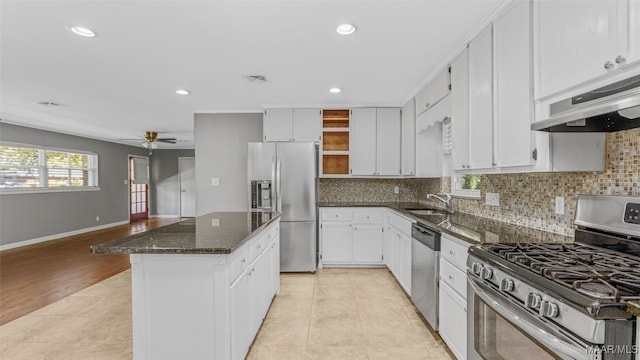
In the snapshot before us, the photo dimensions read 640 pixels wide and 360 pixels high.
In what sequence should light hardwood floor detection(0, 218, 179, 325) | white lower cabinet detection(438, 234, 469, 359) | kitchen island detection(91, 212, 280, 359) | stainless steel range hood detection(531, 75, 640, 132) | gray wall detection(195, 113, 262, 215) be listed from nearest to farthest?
stainless steel range hood detection(531, 75, 640, 132), kitchen island detection(91, 212, 280, 359), white lower cabinet detection(438, 234, 469, 359), light hardwood floor detection(0, 218, 179, 325), gray wall detection(195, 113, 262, 215)

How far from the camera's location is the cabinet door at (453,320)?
6.33ft

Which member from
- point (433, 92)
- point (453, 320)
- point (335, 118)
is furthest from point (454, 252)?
point (335, 118)

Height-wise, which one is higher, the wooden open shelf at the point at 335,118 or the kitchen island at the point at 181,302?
the wooden open shelf at the point at 335,118

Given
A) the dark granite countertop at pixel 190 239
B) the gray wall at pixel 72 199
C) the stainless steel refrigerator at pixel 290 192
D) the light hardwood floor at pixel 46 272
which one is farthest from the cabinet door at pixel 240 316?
the gray wall at pixel 72 199

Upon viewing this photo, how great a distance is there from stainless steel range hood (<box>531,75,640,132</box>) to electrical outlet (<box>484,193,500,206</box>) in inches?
43.2

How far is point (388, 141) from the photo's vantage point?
4531 millimetres

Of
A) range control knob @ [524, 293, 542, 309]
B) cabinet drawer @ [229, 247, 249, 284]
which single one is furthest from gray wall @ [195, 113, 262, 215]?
range control knob @ [524, 293, 542, 309]

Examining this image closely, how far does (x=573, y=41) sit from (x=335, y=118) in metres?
3.39

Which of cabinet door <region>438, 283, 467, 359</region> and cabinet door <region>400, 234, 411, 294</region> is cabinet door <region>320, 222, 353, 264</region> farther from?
cabinet door <region>438, 283, 467, 359</region>

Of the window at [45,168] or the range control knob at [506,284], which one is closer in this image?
the range control knob at [506,284]

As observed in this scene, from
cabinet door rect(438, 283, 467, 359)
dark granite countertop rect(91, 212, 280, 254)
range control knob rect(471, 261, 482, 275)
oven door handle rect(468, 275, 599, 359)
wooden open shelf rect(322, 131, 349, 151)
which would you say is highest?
wooden open shelf rect(322, 131, 349, 151)

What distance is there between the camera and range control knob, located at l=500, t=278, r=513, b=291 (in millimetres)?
1278

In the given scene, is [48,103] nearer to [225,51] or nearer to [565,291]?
[225,51]

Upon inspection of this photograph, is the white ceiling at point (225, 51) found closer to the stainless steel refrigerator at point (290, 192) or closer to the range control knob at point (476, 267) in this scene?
the stainless steel refrigerator at point (290, 192)
